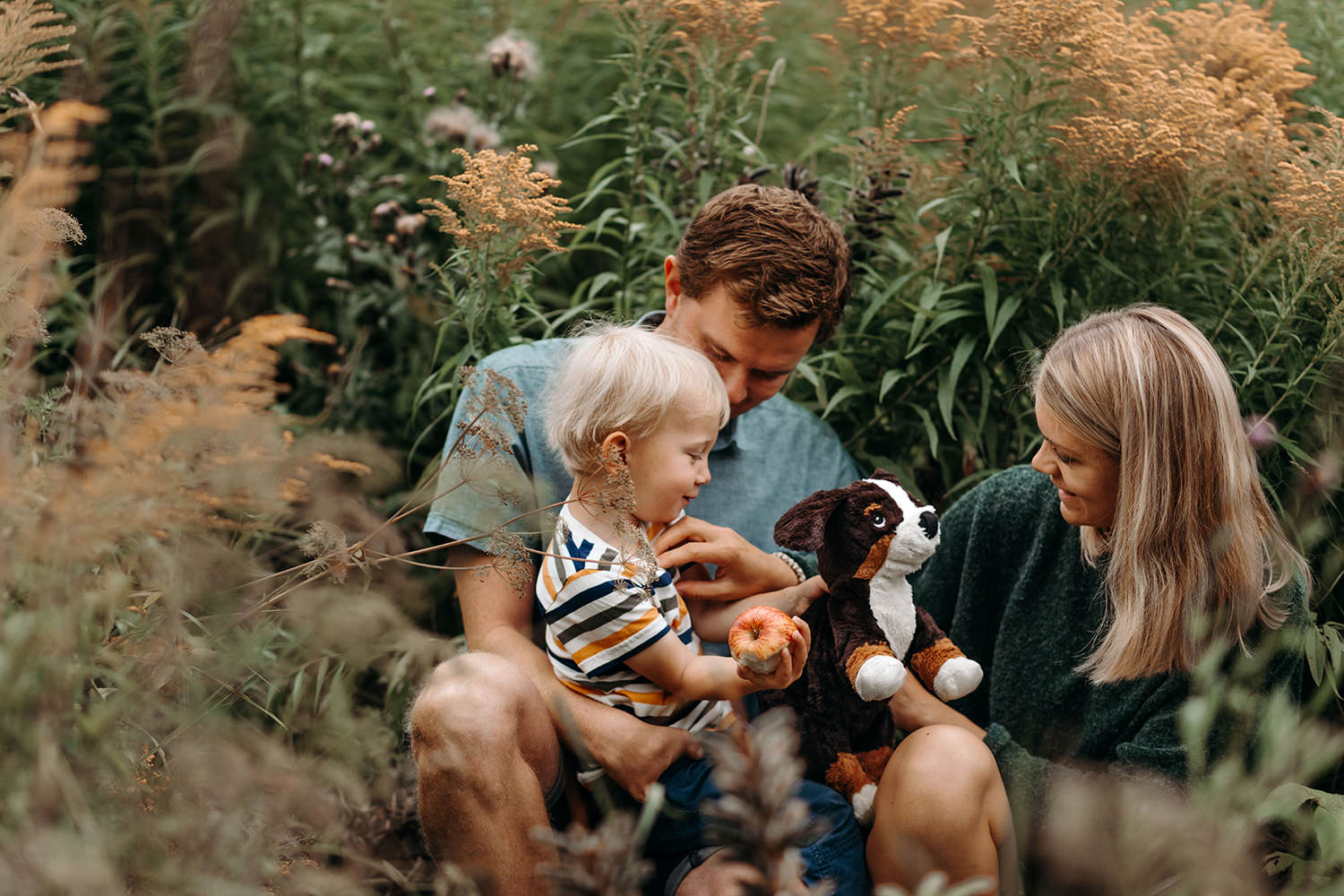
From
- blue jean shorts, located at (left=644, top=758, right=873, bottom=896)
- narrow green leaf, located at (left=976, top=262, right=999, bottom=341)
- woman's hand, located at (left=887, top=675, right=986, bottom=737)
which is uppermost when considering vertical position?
narrow green leaf, located at (left=976, top=262, right=999, bottom=341)

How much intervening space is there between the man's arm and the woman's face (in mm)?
828

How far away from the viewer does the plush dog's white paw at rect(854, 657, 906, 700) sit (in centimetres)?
178

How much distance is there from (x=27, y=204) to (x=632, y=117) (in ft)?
5.76

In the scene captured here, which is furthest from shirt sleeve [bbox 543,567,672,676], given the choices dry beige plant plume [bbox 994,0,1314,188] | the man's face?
dry beige plant plume [bbox 994,0,1314,188]

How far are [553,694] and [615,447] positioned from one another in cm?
45

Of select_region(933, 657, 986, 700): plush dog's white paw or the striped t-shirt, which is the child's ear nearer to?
the striped t-shirt

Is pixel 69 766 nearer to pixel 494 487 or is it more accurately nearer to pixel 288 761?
pixel 288 761

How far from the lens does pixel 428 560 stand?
117 inches

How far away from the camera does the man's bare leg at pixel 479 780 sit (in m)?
1.78

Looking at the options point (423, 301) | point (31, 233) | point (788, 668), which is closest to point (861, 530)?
point (788, 668)

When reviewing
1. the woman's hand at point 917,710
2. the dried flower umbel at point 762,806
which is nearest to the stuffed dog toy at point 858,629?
the woman's hand at point 917,710

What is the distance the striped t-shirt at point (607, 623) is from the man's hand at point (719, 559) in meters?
0.05

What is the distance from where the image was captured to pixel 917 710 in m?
2.12

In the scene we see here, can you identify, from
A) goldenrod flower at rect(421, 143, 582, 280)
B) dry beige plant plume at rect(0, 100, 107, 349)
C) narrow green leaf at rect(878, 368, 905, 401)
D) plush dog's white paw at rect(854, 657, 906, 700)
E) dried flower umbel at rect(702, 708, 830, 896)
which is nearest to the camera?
dried flower umbel at rect(702, 708, 830, 896)
